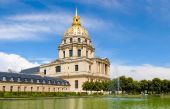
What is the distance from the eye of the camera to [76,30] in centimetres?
12775

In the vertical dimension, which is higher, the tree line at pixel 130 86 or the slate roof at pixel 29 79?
the slate roof at pixel 29 79

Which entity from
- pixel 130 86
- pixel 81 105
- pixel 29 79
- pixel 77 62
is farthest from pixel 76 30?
pixel 81 105

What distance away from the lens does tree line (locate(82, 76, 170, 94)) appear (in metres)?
103

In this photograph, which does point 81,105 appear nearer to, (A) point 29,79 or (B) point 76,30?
(A) point 29,79

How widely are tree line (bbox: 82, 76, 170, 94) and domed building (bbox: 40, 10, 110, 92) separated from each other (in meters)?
10.1

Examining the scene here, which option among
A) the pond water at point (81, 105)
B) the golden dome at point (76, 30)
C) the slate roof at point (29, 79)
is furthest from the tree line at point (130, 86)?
the pond water at point (81, 105)

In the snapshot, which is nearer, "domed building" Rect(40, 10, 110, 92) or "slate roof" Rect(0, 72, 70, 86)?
"slate roof" Rect(0, 72, 70, 86)

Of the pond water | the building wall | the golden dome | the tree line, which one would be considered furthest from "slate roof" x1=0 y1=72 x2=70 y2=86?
the pond water

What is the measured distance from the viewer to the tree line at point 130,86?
103m

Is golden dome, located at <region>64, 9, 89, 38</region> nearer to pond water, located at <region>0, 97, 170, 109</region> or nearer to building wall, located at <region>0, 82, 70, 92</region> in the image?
building wall, located at <region>0, 82, 70, 92</region>

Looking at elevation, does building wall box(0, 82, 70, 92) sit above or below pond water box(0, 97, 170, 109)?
above

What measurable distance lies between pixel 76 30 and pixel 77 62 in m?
15.8

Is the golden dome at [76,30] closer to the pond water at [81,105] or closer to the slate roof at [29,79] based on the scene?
the slate roof at [29,79]

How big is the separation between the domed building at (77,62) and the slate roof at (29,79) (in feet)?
17.2
